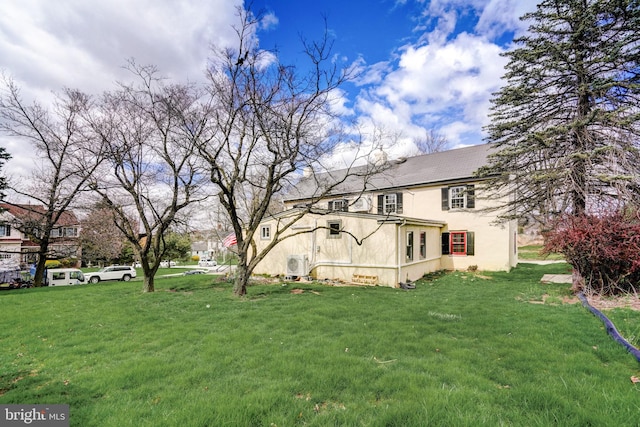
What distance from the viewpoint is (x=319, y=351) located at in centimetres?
432

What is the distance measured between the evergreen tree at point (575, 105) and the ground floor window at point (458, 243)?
156 inches

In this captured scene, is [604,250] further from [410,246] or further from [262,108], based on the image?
[262,108]

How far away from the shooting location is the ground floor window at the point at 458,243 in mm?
15164

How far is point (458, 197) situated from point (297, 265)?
9.47 m

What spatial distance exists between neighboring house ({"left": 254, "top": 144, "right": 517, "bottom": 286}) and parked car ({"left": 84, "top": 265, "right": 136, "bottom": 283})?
15.3 meters

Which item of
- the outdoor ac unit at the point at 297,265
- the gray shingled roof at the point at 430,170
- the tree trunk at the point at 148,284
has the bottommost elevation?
the tree trunk at the point at 148,284

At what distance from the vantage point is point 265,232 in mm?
→ 14836

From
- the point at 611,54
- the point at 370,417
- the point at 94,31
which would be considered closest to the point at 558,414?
the point at 370,417

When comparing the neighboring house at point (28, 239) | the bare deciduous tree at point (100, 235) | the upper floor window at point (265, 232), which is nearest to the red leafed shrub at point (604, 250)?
the upper floor window at point (265, 232)

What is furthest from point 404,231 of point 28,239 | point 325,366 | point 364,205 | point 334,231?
point 28,239

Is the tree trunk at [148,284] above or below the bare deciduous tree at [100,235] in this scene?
below

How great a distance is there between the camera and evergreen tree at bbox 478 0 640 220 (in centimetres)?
884

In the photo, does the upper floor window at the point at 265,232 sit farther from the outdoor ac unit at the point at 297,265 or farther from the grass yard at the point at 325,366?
the grass yard at the point at 325,366

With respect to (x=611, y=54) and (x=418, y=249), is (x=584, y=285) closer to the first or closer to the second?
(x=418, y=249)
